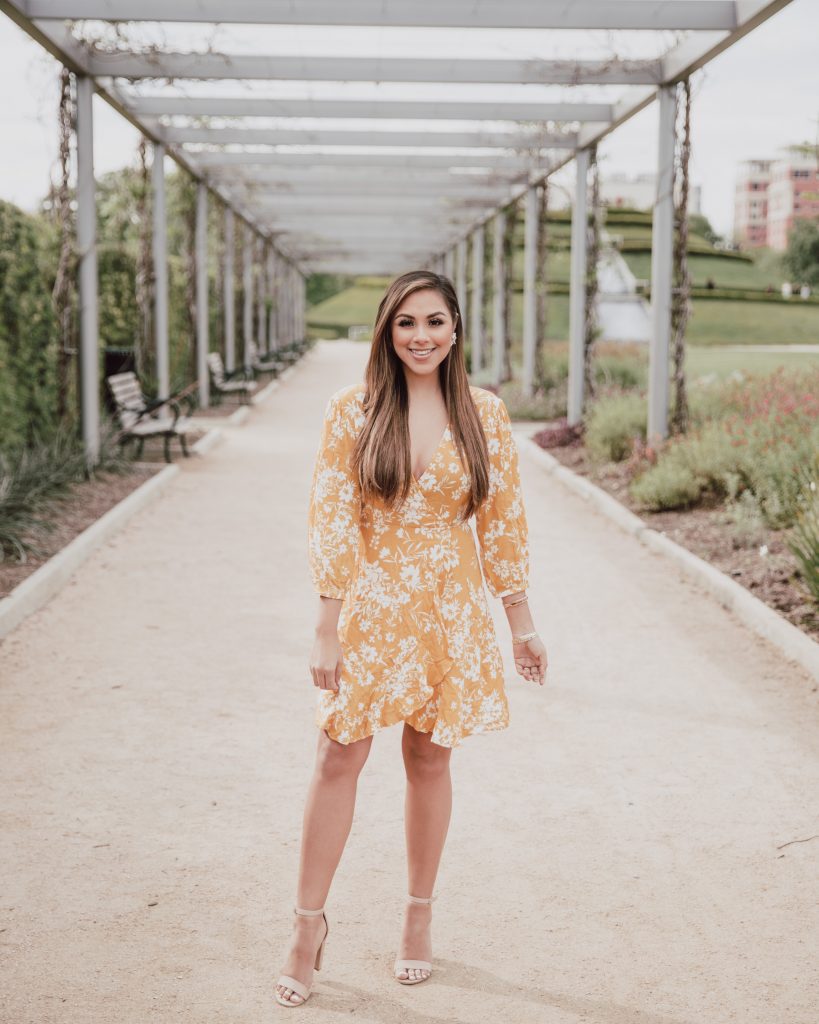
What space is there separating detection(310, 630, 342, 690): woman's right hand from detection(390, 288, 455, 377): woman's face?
60 centimetres

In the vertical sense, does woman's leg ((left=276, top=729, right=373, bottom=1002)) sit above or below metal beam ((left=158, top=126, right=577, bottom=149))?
below

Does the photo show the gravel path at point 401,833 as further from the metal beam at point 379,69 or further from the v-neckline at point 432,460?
the metal beam at point 379,69

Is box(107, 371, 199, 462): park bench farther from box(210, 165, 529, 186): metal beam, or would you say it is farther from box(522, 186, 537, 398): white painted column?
box(522, 186, 537, 398): white painted column

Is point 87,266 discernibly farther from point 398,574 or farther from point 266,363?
point 266,363

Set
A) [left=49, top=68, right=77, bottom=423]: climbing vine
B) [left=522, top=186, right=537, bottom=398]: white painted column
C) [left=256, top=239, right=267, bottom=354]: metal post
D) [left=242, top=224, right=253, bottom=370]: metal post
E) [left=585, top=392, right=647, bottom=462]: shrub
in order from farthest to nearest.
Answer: [left=256, top=239, right=267, bottom=354]: metal post → [left=242, top=224, right=253, bottom=370]: metal post → [left=522, top=186, right=537, bottom=398]: white painted column → [left=585, top=392, right=647, bottom=462]: shrub → [left=49, top=68, right=77, bottom=423]: climbing vine

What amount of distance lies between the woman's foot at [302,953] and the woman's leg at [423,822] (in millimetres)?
211

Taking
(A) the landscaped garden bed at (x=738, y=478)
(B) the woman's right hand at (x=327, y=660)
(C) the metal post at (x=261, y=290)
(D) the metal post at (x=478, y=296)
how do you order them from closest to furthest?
1. (B) the woman's right hand at (x=327, y=660)
2. (A) the landscaped garden bed at (x=738, y=478)
3. (D) the metal post at (x=478, y=296)
4. (C) the metal post at (x=261, y=290)

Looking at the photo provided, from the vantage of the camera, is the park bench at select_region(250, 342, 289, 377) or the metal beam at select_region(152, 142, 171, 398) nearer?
the metal beam at select_region(152, 142, 171, 398)

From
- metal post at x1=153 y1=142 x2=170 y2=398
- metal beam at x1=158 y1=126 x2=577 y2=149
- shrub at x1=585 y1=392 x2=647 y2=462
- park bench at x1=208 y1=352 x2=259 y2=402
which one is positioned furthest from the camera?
park bench at x1=208 y1=352 x2=259 y2=402

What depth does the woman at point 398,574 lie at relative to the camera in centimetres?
260

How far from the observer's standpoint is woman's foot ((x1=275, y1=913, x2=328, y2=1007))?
8.52 feet

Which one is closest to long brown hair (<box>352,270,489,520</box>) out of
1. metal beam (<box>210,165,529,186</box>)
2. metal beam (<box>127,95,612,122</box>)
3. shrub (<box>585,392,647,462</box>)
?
shrub (<box>585,392,647,462</box>)

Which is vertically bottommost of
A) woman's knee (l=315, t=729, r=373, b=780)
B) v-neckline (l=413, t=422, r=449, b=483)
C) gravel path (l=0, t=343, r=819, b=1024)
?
gravel path (l=0, t=343, r=819, b=1024)

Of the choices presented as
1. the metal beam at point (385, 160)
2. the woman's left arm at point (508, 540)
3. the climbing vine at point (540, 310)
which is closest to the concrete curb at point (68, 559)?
the woman's left arm at point (508, 540)
